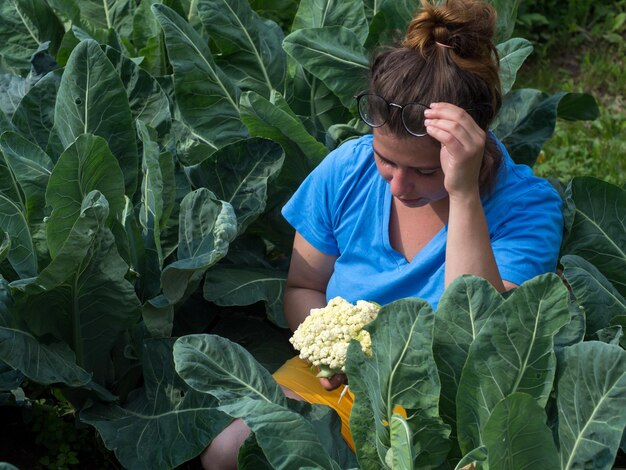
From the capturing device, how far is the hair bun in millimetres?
2625

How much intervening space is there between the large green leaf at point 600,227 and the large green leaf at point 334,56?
0.86 metres

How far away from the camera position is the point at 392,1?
370 centimetres

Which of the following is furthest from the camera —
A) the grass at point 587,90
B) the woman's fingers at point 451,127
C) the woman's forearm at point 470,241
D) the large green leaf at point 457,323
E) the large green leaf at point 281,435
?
the grass at point 587,90

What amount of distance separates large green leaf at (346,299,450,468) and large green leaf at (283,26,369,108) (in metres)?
1.39

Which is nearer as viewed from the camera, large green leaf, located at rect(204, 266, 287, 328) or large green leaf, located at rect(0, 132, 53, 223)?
large green leaf, located at rect(0, 132, 53, 223)

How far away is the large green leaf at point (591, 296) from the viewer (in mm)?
2740

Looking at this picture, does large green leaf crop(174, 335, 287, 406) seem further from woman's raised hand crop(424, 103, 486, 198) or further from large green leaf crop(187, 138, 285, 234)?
large green leaf crop(187, 138, 285, 234)

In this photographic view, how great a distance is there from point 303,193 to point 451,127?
67 cm

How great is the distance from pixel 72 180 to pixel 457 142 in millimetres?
1008

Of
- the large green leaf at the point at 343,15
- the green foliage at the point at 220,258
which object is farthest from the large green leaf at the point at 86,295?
the large green leaf at the point at 343,15

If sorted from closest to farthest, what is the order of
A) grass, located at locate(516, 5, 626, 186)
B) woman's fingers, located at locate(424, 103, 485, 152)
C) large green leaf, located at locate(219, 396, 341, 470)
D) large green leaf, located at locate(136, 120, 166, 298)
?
large green leaf, located at locate(219, 396, 341, 470) → woman's fingers, located at locate(424, 103, 485, 152) → large green leaf, located at locate(136, 120, 166, 298) → grass, located at locate(516, 5, 626, 186)

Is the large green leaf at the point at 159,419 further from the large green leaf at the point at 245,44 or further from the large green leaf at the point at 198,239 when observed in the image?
the large green leaf at the point at 245,44

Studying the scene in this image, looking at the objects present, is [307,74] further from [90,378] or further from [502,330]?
[502,330]

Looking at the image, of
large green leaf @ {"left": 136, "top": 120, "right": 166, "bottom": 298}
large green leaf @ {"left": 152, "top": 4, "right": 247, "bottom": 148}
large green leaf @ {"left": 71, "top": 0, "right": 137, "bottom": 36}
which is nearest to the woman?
large green leaf @ {"left": 136, "top": 120, "right": 166, "bottom": 298}
